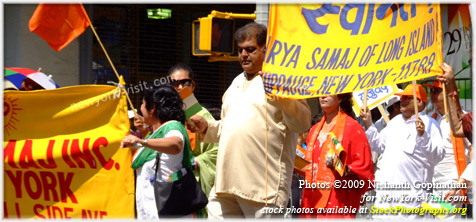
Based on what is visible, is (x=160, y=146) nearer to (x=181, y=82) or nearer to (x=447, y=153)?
(x=181, y=82)

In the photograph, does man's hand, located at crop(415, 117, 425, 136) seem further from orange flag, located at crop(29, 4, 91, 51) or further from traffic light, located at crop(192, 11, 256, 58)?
orange flag, located at crop(29, 4, 91, 51)

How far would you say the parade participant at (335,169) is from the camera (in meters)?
8.13

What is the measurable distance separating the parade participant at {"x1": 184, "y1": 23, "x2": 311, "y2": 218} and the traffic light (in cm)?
237

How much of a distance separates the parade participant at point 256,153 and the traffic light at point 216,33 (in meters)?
2.37

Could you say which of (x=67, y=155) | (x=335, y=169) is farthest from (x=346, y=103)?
(x=67, y=155)

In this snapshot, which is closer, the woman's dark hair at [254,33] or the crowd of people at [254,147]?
the crowd of people at [254,147]

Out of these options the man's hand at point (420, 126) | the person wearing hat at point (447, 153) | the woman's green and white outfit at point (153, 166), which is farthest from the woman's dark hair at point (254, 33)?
the person wearing hat at point (447, 153)

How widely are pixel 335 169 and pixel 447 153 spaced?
98.8 inches

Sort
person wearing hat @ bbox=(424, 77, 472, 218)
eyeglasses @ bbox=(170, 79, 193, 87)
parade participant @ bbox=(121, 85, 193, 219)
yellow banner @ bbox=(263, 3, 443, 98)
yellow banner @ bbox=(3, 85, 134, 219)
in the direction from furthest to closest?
person wearing hat @ bbox=(424, 77, 472, 218) → eyeglasses @ bbox=(170, 79, 193, 87) → yellow banner @ bbox=(3, 85, 134, 219) → parade participant @ bbox=(121, 85, 193, 219) → yellow banner @ bbox=(263, 3, 443, 98)

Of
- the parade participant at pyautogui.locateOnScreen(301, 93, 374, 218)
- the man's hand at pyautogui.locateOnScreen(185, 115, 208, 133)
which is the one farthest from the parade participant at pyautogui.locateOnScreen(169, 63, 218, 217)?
the parade participant at pyautogui.locateOnScreen(301, 93, 374, 218)

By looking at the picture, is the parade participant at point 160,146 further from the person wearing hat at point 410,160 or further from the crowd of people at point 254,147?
the person wearing hat at point 410,160

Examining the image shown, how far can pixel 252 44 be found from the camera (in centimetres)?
744

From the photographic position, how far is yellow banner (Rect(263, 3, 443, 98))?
7.09 meters

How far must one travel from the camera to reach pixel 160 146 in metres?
7.26
